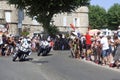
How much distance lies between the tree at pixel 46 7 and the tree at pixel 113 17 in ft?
181

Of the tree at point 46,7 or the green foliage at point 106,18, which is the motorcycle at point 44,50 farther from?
the green foliage at point 106,18

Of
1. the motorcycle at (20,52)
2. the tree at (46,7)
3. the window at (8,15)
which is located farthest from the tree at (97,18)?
the motorcycle at (20,52)

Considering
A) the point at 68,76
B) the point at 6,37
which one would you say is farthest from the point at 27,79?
the point at 6,37

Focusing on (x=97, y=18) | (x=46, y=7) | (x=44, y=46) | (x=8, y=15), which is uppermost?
(x=46, y=7)

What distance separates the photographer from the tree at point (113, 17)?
355ft

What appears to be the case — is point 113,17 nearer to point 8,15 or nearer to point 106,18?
point 106,18

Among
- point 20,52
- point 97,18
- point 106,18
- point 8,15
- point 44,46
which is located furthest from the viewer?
point 106,18

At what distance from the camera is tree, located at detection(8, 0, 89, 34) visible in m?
51.3

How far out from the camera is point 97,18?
364 feet

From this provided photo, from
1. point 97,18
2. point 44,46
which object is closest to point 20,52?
point 44,46

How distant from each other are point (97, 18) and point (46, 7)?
197 feet

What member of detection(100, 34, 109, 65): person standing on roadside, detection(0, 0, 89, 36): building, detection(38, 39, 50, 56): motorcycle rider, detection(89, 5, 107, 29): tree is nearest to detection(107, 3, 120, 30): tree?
detection(89, 5, 107, 29): tree

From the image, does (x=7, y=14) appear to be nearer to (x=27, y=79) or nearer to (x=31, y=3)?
(x=31, y=3)

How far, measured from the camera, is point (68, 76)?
61.2 feet
